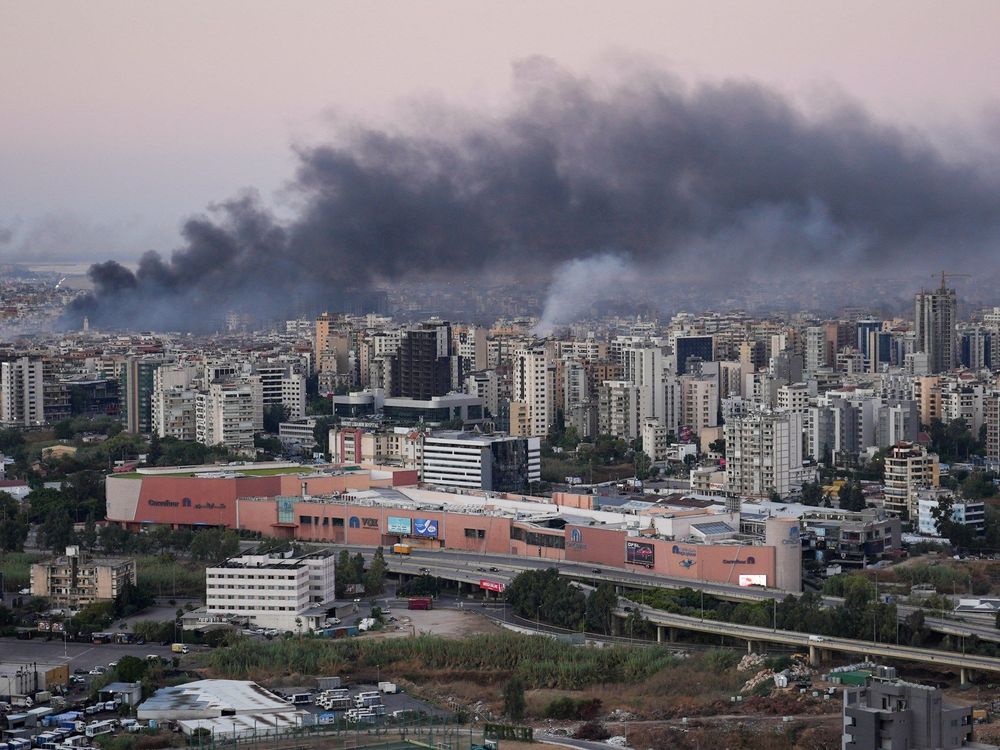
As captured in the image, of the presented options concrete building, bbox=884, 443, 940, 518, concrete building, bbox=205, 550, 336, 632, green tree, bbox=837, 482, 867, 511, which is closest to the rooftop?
concrete building, bbox=205, 550, 336, 632

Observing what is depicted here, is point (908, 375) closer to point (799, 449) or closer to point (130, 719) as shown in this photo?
point (799, 449)

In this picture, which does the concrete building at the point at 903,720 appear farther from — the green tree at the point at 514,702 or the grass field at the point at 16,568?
the grass field at the point at 16,568

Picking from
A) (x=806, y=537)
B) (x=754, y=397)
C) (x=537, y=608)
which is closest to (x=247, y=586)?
(x=537, y=608)

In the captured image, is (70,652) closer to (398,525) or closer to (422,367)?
(398,525)

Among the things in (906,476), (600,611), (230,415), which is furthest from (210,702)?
(230,415)

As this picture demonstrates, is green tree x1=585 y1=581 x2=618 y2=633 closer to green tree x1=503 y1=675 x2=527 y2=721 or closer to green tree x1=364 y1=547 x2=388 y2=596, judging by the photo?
green tree x1=364 y1=547 x2=388 y2=596

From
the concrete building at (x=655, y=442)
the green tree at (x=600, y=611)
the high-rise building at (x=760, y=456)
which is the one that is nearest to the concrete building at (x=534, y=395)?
the concrete building at (x=655, y=442)
